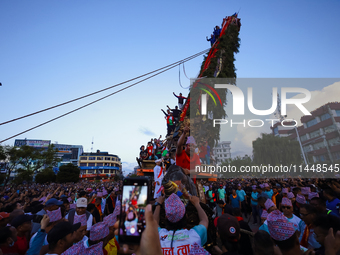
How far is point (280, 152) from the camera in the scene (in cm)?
3422

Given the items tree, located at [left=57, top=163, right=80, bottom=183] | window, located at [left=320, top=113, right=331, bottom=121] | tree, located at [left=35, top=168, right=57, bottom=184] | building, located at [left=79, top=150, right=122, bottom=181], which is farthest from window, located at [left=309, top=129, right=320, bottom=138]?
building, located at [left=79, top=150, right=122, bottom=181]

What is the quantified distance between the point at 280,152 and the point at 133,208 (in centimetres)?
3879

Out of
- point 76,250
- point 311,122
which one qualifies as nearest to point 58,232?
point 76,250

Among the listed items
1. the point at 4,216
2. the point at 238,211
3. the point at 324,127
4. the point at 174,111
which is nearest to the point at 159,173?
the point at 238,211

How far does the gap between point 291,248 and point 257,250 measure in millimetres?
371

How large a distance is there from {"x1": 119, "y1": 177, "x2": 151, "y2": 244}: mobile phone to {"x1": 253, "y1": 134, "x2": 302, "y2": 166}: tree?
35141 mm

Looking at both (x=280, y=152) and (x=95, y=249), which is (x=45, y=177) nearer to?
(x=280, y=152)

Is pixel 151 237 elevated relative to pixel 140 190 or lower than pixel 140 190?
lower

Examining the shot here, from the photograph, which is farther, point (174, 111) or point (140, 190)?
point (174, 111)

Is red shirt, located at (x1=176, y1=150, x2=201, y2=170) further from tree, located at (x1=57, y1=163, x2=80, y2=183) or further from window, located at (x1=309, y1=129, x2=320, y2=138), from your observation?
tree, located at (x1=57, y1=163, x2=80, y2=183)

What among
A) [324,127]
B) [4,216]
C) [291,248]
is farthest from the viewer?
[324,127]

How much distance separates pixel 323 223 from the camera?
2.39 meters

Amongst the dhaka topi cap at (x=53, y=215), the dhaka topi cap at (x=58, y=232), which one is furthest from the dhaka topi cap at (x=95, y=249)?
the dhaka topi cap at (x=53, y=215)

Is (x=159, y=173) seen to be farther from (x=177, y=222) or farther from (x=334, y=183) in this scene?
(x=334, y=183)
